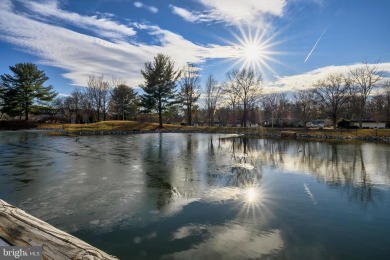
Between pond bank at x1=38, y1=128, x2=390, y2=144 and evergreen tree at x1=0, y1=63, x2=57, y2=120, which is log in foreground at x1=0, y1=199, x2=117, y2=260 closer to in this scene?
pond bank at x1=38, y1=128, x2=390, y2=144

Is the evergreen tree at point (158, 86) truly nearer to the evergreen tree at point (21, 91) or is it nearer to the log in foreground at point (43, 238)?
the evergreen tree at point (21, 91)

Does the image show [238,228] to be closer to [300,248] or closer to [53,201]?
[300,248]

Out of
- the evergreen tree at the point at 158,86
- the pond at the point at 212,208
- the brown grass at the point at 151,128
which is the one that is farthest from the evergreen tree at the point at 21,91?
the pond at the point at 212,208

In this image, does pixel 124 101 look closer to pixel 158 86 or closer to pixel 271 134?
pixel 158 86

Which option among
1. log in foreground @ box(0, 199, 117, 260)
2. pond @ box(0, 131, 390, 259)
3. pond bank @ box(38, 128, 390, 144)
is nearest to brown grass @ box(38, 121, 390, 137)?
pond bank @ box(38, 128, 390, 144)

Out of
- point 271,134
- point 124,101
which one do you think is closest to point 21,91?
point 124,101

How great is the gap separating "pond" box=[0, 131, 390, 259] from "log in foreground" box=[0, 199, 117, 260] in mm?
1743

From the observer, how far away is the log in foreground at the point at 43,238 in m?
3.13

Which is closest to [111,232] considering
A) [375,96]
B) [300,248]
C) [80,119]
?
[300,248]

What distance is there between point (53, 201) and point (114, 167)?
5647 millimetres

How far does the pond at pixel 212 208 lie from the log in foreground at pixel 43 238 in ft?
5.72

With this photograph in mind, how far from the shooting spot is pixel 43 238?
350 cm

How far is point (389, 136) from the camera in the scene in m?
37.8

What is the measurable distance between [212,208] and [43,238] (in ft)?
16.2
